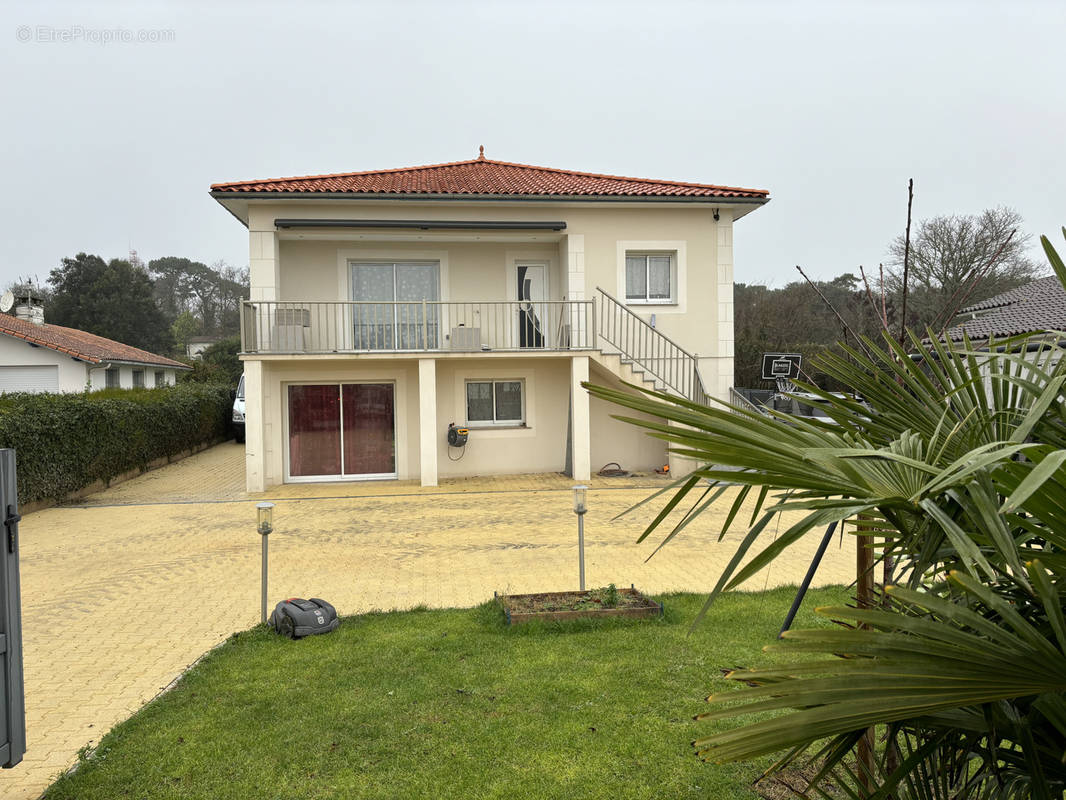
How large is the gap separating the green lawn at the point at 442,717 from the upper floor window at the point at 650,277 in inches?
439

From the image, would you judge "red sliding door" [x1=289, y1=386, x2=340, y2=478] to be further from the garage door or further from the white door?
the garage door

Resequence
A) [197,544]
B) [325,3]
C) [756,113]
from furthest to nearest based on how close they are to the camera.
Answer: [756,113] < [325,3] < [197,544]

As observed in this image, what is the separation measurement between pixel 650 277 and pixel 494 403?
14.6 ft

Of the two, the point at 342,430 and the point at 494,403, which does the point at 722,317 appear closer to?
the point at 494,403

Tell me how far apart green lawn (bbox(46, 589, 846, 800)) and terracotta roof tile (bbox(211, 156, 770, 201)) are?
37.0 feet

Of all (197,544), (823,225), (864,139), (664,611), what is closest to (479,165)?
(864,139)

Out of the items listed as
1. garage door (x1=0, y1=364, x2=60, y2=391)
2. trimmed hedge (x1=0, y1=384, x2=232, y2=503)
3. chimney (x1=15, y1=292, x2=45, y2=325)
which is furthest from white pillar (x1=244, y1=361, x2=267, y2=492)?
chimney (x1=15, y1=292, x2=45, y2=325)

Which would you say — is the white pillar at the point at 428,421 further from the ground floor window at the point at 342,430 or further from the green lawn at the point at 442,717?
the green lawn at the point at 442,717

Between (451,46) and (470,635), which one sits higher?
(451,46)

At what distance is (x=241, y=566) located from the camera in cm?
905

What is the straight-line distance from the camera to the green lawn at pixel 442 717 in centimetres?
377

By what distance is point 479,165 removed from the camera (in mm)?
19938

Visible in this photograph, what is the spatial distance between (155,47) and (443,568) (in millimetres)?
12373

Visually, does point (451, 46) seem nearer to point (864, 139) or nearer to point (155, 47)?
point (155, 47)
